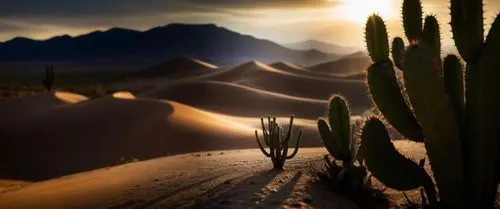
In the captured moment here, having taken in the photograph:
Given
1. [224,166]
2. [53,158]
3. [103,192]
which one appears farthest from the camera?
[53,158]

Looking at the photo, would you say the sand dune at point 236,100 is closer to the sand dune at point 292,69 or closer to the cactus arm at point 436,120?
the cactus arm at point 436,120

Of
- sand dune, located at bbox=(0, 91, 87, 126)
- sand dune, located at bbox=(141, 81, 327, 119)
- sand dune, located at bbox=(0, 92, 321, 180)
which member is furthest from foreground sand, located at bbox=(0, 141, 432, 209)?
sand dune, located at bbox=(141, 81, 327, 119)

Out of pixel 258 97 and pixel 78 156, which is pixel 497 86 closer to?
pixel 78 156

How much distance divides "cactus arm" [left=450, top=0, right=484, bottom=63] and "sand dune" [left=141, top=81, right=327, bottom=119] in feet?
70.4

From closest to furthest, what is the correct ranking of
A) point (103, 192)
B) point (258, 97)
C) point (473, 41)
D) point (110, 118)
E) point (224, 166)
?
point (473, 41) → point (103, 192) → point (224, 166) → point (110, 118) → point (258, 97)

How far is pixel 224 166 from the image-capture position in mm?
7707

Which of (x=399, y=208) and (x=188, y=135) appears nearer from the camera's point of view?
(x=399, y=208)

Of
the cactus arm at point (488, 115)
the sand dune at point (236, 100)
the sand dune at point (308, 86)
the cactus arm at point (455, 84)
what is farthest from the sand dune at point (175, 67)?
the cactus arm at point (488, 115)

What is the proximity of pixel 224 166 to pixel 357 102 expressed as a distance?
95.1 ft

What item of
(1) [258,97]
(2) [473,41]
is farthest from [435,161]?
(1) [258,97]

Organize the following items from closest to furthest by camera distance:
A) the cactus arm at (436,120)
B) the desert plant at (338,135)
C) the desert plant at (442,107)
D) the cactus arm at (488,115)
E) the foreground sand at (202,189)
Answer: the cactus arm at (436,120)
the desert plant at (442,107)
the cactus arm at (488,115)
the foreground sand at (202,189)
the desert plant at (338,135)

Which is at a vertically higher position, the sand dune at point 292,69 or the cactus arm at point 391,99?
the sand dune at point 292,69

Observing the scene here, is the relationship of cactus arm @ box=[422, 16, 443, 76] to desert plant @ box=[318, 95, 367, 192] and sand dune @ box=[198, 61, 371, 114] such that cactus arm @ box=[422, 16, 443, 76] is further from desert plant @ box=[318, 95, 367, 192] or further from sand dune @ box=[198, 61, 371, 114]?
sand dune @ box=[198, 61, 371, 114]

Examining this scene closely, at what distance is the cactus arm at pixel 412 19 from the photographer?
18.1 feet
